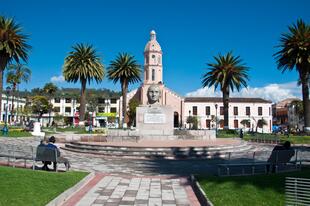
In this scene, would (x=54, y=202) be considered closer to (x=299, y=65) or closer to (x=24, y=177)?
(x=24, y=177)

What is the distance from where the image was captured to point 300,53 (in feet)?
125

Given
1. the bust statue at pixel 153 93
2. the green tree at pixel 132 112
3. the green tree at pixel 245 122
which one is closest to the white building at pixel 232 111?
the green tree at pixel 245 122

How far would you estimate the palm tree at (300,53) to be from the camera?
37284 mm

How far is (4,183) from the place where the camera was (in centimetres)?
877

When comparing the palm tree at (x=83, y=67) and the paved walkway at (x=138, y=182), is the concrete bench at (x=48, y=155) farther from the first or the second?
the palm tree at (x=83, y=67)

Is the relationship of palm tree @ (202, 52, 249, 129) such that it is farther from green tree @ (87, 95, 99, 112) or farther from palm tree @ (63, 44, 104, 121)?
green tree @ (87, 95, 99, 112)

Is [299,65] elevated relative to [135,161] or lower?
elevated

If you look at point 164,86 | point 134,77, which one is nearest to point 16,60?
point 134,77

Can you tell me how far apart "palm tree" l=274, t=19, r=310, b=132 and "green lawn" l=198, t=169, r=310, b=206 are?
29.7 meters

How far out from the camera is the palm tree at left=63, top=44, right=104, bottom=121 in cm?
5103

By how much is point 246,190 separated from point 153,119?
59.8ft

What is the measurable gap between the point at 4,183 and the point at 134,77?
50.5 metres

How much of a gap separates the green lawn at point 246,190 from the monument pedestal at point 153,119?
16.1m

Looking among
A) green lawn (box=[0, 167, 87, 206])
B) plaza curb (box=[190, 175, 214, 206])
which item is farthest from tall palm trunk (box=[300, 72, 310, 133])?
green lawn (box=[0, 167, 87, 206])
